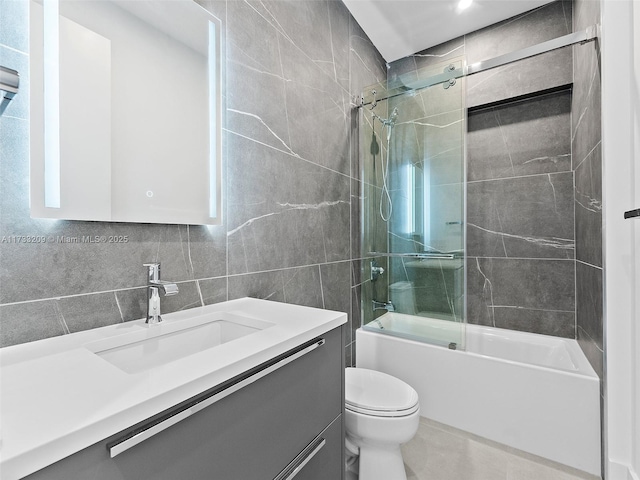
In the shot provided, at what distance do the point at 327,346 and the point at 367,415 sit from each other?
1.83 feet

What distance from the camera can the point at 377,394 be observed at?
1.52 meters

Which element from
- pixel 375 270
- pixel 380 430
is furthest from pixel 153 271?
pixel 375 270

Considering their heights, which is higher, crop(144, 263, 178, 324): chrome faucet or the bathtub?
→ crop(144, 263, 178, 324): chrome faucet

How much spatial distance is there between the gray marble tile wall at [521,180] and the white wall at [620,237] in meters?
0.91

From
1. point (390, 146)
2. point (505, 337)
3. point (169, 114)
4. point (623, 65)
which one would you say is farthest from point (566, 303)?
point (169, 114)

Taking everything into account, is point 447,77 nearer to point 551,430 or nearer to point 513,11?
point 513,11

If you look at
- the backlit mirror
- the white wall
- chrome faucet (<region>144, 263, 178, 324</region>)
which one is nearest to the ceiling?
the white wall

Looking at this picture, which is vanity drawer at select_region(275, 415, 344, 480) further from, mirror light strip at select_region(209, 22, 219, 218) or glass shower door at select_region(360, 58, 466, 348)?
glass shower door at select_region(360, 58, 466, 348)

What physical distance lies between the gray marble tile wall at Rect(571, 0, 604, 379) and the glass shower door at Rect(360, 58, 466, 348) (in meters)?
0.63

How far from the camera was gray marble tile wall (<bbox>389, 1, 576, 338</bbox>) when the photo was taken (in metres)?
2.21

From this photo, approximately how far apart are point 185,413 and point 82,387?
0.19 m

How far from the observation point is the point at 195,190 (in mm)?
1165

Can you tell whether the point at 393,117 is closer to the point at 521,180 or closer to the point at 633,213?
the point at 521,180

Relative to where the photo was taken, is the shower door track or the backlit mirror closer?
the backlit mirror
